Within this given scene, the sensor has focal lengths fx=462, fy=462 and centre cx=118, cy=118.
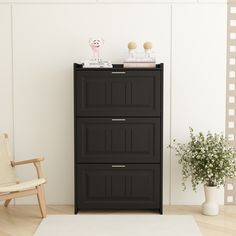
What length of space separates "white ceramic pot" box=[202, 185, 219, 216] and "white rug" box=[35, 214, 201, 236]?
0.67 feet

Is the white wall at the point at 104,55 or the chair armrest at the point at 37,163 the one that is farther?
the white wall at the point at 104,55

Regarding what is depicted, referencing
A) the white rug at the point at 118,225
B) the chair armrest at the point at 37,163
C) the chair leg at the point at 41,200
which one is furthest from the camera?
the chair armrest at the point at 37,163

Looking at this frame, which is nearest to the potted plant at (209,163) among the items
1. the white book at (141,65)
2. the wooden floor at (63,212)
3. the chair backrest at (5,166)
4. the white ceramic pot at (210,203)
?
the white ceramic pot at (210,203)

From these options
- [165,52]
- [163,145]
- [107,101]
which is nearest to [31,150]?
[107,101]

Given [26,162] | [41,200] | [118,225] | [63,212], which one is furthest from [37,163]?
[118,225]

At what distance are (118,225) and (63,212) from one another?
2.52 ft

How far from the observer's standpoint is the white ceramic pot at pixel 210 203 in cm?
475

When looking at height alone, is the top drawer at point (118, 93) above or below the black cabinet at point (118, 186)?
above

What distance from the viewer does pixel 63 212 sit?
491 centimetres

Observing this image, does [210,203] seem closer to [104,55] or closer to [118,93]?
[118,93]

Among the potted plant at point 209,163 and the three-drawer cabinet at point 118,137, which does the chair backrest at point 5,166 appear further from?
the potted plant at point 209,163

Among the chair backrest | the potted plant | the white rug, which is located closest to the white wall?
the chair backrest

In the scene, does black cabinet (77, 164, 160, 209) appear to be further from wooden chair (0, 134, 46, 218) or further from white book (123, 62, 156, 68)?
white book (123, 62, 156, 68)

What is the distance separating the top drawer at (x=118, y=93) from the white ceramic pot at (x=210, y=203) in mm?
962
